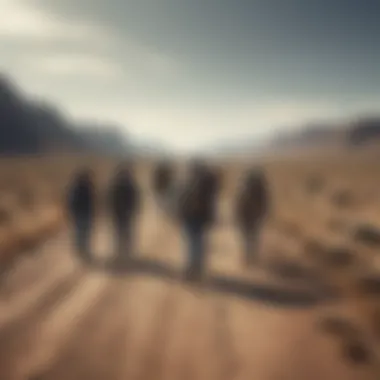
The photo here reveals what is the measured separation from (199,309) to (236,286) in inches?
48.3

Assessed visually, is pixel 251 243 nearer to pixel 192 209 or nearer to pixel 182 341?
pixel 192 209

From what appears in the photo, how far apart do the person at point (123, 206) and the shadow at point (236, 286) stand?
2.63 feet

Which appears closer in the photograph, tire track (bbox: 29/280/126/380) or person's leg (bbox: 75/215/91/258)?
tire track (bbox: 29/280/126/380)

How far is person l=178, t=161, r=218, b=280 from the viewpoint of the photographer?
7.83m

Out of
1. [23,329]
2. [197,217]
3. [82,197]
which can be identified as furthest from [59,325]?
[82,197]

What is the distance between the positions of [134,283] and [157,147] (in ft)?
5.93

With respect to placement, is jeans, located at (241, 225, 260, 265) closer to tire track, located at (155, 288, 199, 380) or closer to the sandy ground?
the sandy ground

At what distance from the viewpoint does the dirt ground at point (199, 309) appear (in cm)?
486

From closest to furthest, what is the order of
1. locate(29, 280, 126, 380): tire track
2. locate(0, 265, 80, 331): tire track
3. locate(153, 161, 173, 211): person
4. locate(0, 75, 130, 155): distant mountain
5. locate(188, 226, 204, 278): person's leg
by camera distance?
locate(29, 280, 126, 380): tire track, locate(0, 265, 80, 331): tire track, locate(0, 75, 130, 155): distant mountain, locate(188, 226, 204, 278): person's leg, locate(153, 161, 173, 211): person

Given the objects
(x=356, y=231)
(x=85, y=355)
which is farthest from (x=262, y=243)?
(x=85, y=355)

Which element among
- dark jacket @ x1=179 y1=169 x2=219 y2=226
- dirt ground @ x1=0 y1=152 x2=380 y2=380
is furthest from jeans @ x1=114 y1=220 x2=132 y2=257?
dark jacket @ x1=179 y1=169 x2=219 y2=226

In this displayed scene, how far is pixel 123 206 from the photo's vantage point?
912 centimetres

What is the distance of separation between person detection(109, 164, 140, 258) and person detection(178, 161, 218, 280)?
1.32 metres

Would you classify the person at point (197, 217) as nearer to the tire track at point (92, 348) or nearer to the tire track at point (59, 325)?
the tire track at point (59, 325)
